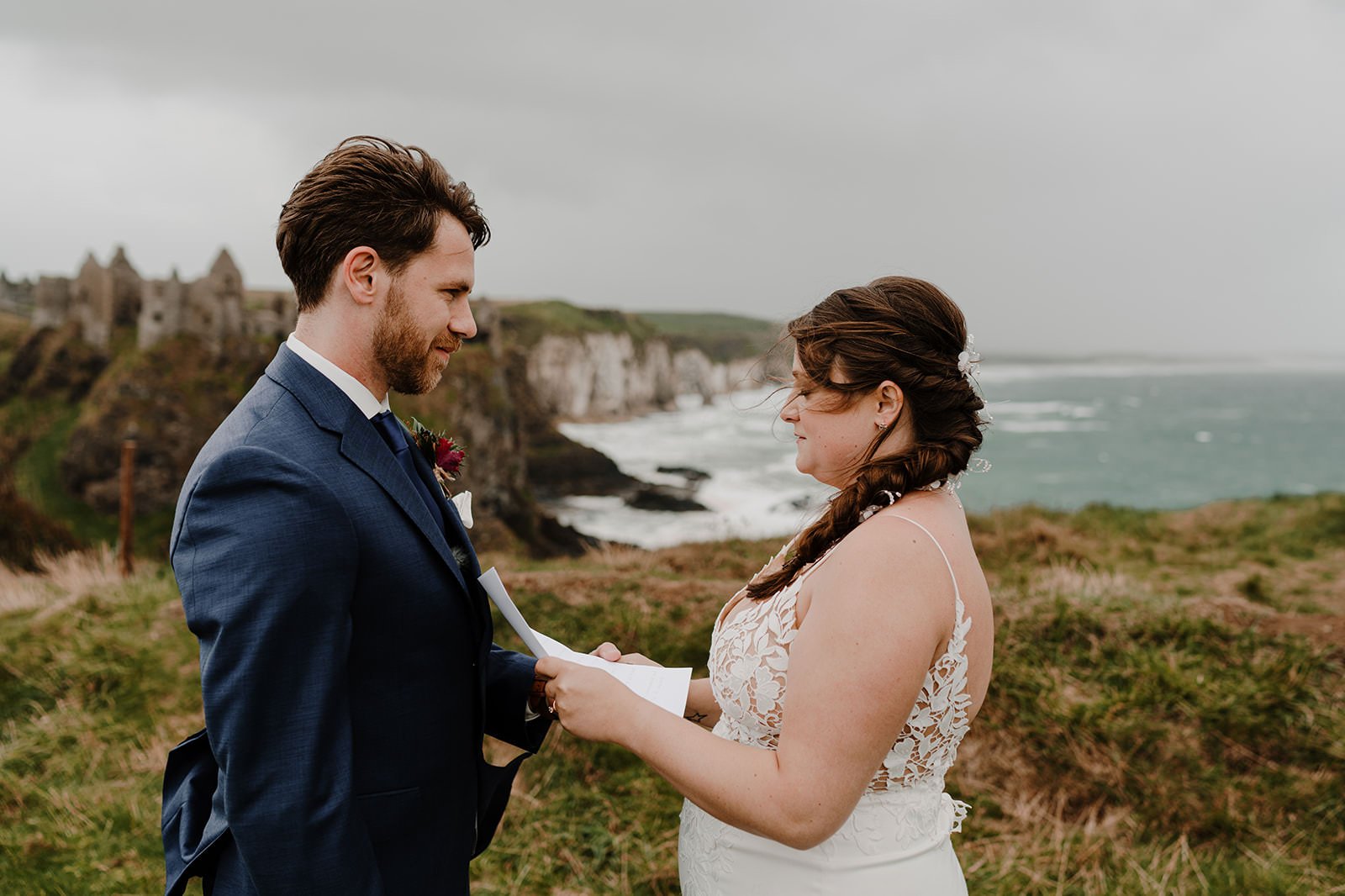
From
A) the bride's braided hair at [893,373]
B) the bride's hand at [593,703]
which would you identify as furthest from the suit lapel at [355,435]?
the bride's braided hair at [893,373]

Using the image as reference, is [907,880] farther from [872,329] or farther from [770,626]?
[872,329]

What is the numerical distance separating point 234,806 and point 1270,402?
22340 cm

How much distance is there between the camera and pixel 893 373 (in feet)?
7.07

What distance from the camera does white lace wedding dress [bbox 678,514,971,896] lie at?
7.13 ft

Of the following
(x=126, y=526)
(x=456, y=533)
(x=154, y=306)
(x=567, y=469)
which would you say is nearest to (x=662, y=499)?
(x=567, y=469)

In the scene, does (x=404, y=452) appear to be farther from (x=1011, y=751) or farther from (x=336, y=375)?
(x=1011, y=751)

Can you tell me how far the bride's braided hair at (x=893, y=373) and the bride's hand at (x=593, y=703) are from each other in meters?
0.54

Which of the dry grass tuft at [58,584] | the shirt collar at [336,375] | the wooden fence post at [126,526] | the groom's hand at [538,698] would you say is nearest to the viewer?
the shirt collar at [336,375]

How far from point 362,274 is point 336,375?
259 mm

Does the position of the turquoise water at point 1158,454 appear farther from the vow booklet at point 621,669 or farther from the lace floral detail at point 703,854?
the vow booklet at point 621,669

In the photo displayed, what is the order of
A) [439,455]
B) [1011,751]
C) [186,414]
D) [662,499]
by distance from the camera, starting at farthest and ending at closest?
[662,499] < [186,414] < [1011,751] < [439,455]

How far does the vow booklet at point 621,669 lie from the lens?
2.17 meters

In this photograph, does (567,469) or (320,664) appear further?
(567,469)

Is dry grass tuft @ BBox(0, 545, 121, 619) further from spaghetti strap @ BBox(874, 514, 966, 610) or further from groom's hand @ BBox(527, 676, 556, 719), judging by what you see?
spaghetti strap @ BBox(874, 514, 966, 610)
